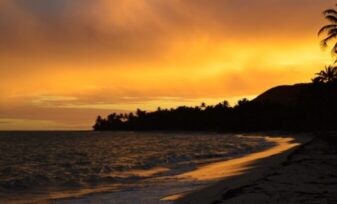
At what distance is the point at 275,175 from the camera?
15.6 meters

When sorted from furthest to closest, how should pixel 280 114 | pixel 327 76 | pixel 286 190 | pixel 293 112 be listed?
pixel 280 114 → pixel 293 112 → pixel 327 76 → pixel 286 190

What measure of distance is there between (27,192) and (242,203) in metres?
11.5

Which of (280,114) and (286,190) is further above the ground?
(280,114)

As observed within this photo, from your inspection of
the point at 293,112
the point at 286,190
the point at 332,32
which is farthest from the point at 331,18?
the point at 293,112

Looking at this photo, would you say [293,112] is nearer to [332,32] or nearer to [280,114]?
[280,114]

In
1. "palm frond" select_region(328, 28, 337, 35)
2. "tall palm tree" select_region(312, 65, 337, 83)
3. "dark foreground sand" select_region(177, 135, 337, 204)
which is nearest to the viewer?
"dark foreground sand" select_region(177, 135, 337, 204)

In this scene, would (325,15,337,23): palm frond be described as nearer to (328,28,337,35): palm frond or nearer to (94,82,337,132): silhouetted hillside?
(328,28,337,35): palm frond

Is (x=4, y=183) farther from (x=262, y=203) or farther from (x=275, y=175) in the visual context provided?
(x=262, y=203)

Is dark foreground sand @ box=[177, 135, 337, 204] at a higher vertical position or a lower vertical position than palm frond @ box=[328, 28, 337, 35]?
lower

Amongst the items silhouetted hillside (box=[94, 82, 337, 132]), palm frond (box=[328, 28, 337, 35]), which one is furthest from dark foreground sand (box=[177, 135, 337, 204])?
silhouetted hillside (box=[94, 82, 337, 132])

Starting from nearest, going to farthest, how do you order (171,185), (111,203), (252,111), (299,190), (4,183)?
(299,190) < (111,203) < (171,185) < (4,183) < (252,111)

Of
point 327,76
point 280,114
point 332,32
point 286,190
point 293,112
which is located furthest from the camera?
point 280,114

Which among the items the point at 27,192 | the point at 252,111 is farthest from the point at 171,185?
the point at 252,111

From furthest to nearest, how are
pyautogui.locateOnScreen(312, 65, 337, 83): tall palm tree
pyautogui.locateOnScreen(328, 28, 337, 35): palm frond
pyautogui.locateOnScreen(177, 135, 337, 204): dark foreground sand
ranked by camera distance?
pyautogui.locateOnScreen(312, 65, 337, 83): tall palm tree
pyautogui.locateOnScreen(328, 28, 337, 35): palm frond
pyautogui.locateOnScreen(177, 135, 337, 204): dark foreground sand
